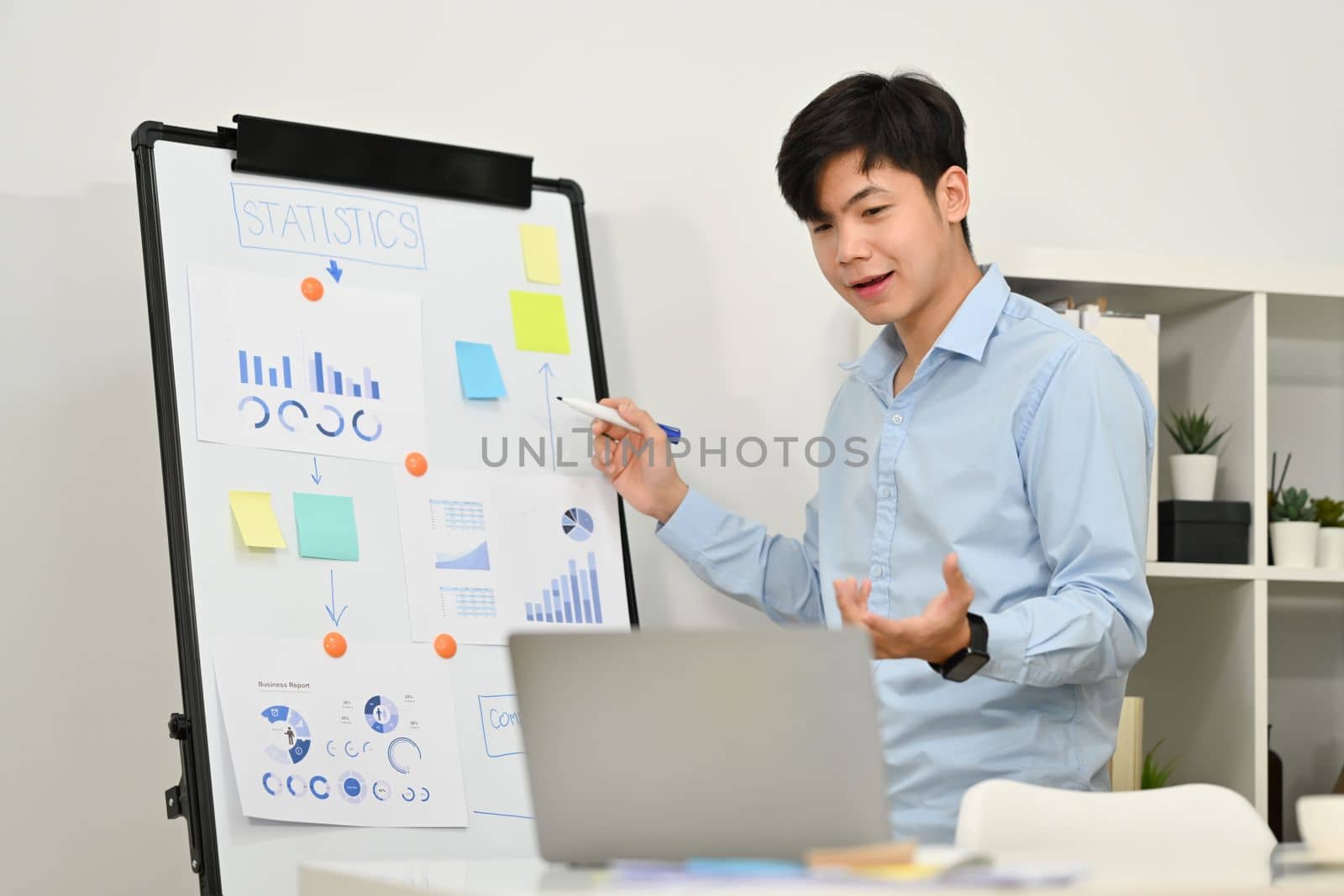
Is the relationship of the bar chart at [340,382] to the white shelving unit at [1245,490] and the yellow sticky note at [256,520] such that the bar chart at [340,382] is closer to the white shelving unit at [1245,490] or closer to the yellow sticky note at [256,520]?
the yellow sticky note at [256,520]

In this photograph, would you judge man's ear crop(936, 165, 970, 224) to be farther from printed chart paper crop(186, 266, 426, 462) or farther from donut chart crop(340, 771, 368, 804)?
donut chart crop(340, 771, 368, 804)

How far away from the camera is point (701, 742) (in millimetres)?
872

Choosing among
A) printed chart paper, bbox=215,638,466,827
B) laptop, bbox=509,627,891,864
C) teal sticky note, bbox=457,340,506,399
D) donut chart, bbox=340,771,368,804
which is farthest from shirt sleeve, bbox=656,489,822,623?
laptop, bbox=509,627,891,864

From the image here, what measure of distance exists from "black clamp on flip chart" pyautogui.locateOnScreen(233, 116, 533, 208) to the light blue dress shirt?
660 mm

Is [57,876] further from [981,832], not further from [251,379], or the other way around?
[981,832]

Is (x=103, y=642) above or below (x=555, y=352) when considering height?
below

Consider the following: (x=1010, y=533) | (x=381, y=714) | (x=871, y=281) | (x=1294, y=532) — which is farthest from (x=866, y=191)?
(x=1294, y=532)

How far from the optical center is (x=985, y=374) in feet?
5.79

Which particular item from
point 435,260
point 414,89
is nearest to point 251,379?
point 435,260

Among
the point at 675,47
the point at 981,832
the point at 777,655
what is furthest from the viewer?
the point at 675,47

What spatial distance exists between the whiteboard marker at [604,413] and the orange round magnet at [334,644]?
0.44 m

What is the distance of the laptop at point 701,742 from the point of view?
2.78ft

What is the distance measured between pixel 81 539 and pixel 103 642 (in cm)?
15

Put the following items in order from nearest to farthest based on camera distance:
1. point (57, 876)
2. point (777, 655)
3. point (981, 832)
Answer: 1. point (777, 655)
2. point (981, 832)
3. point (57, 876)
